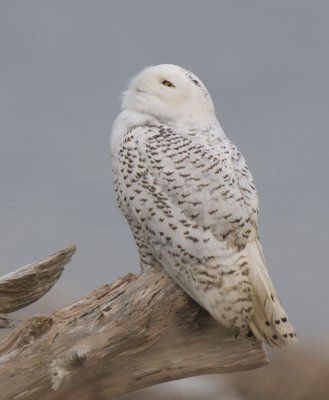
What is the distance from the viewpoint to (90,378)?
3551 mm

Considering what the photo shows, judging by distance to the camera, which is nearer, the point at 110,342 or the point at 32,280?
the point at 110,342

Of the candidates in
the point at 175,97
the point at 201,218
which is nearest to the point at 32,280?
the point at 201,218

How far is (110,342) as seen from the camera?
3.50 metres

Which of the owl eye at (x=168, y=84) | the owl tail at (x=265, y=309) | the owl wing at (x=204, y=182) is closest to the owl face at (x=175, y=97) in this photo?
the owl eye at (x=168, y=84)

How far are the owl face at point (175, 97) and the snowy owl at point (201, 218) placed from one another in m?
0.02

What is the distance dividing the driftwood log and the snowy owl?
5.9 inches

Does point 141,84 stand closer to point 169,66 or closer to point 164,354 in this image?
point 169,66

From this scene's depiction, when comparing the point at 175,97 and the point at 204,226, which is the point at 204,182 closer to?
the point at 204,226

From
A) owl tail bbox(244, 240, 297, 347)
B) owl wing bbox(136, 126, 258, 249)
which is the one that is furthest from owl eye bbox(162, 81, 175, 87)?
owl tail bbox(244, 240, 297, 347)

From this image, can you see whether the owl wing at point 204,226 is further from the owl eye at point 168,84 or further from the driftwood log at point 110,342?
the owl eye at point 168,84

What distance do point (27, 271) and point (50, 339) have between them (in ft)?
1.22

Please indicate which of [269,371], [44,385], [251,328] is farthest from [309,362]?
[44,385]

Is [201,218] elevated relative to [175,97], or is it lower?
lower

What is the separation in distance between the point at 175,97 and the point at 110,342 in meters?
1.16
